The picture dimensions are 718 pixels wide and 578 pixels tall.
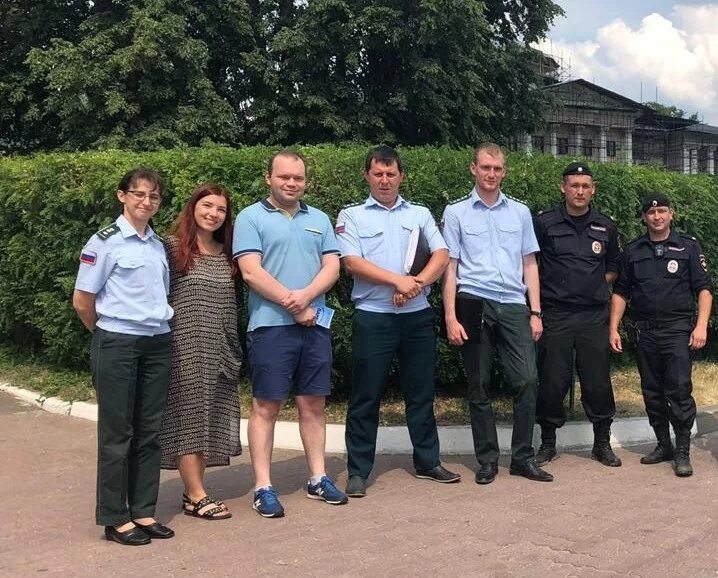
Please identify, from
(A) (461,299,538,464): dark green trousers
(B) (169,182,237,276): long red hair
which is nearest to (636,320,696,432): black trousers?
(A) (461,299,538,464): dark green trousers

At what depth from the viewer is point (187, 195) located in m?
6.37

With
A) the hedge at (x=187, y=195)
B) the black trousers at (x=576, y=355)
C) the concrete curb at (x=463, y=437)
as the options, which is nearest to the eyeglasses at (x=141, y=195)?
the hedge at (x=187, y=195)

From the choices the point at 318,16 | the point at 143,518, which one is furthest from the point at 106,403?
the point at 318,16

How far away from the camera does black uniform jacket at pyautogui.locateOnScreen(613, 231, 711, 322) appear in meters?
5.08

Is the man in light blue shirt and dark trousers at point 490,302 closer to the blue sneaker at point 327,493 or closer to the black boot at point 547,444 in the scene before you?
the black boot at point 547,444

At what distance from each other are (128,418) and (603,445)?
3246 mm

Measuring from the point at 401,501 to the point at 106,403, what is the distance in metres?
1.79

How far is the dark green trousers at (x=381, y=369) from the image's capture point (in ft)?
14.9

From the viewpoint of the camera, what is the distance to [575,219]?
5.06m

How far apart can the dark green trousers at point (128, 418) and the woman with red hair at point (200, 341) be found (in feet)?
0.49

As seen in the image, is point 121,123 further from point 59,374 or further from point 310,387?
point 310,387

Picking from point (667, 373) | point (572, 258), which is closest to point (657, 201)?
point (572, 258)

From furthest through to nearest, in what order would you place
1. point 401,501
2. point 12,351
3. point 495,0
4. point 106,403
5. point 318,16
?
1. point 495,0
2. point 318,16
3. point 12,351
4. point 401,501
5. point 106,403

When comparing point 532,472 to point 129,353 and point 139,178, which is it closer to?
point 129,353
